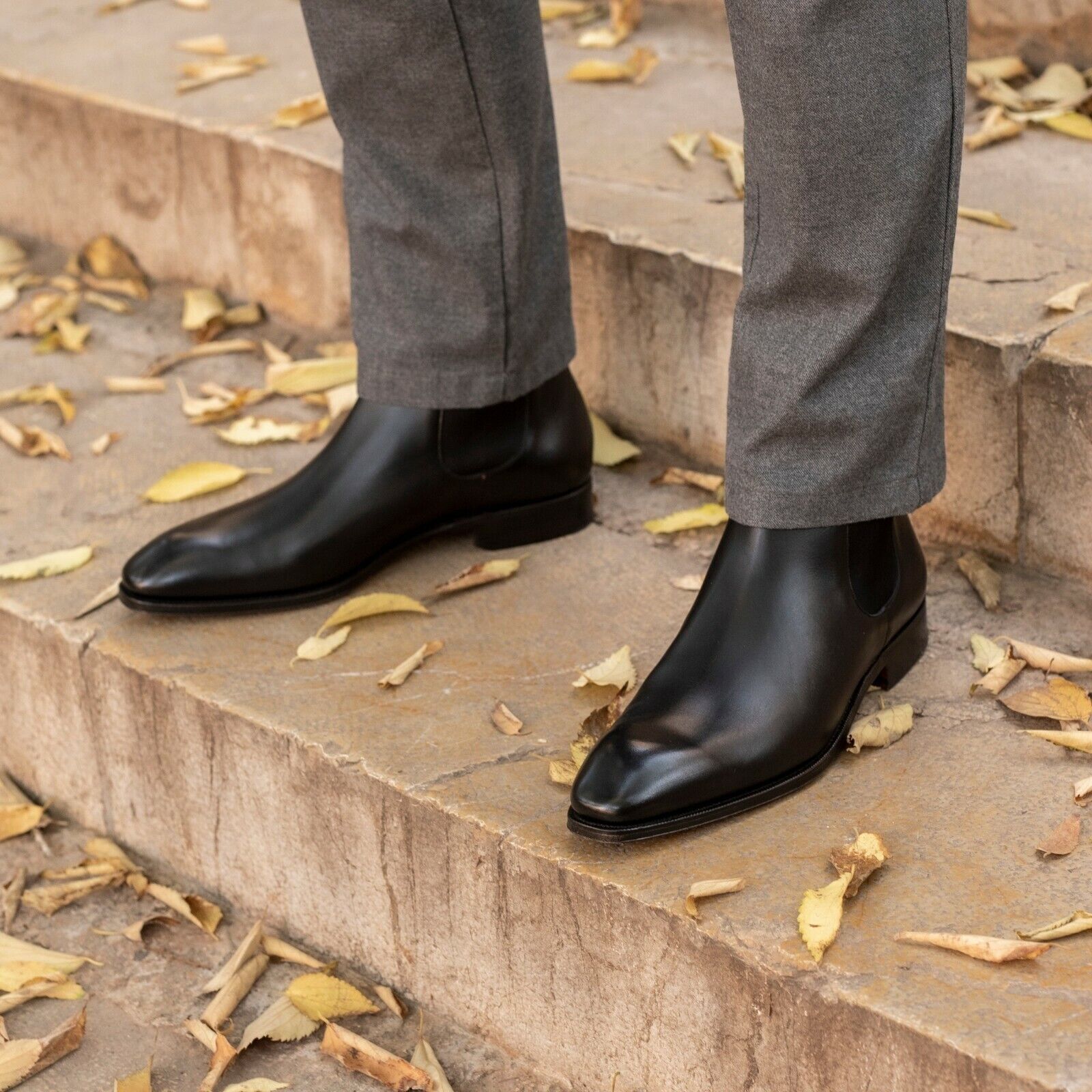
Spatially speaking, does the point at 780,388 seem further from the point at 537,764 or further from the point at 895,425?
the point at 537,764

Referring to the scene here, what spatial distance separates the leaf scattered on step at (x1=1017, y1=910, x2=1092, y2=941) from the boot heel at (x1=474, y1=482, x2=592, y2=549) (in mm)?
678

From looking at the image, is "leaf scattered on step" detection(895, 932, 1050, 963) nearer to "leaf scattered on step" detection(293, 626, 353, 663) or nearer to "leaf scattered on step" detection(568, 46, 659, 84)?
"leaf scattered on step" detection(293, 626, 353, 663)

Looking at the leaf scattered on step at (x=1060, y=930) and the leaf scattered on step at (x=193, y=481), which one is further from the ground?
the leaf scattered on step at (x=193, y=481)

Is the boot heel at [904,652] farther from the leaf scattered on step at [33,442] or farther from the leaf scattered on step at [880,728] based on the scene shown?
the leaf scattered on step at [33,442]

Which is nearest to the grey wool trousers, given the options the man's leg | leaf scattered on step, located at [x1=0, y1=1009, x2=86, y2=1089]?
the man's leg

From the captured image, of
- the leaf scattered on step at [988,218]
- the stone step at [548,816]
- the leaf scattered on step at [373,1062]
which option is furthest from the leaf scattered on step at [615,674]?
the leaf scattered on step at [988,218]

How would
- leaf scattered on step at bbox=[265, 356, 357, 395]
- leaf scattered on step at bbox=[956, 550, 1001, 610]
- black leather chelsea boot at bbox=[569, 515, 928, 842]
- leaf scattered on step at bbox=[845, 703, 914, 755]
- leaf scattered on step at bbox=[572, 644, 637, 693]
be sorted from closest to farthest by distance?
black leather chelsea boot at bbox=[569, 515, 928, 842]
leaf scattered on step at bbox=[845, 703, 914, 755]
leaf scattered on step at bbox=[572, 644, 637, 693]
leaf scattered on step at bbox=[956, 550, 1001, 610]
leaf scattered on step at bbox=[265, 356, 357, 395]

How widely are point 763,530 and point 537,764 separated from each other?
26cm

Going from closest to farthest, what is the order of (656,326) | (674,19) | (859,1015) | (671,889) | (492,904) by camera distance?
(859,1015), (671,889), (492,904), (656,326), (674,19)

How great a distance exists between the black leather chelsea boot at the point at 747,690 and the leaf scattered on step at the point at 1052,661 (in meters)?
0.17

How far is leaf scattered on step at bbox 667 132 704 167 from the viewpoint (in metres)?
1.87

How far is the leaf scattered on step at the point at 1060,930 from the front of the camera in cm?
99

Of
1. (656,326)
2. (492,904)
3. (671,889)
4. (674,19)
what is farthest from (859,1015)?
(674,19)

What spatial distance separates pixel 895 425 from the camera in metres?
1.10
